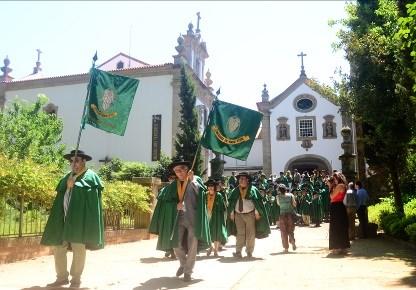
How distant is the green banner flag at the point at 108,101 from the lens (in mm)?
6594

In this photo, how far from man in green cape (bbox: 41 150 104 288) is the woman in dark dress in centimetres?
557

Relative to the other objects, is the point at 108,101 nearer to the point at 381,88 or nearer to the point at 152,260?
the point at 152,260

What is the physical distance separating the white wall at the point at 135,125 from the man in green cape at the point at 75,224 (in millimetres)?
24165

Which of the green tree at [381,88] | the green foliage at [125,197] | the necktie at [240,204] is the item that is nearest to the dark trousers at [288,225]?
the necktie at [240,204]

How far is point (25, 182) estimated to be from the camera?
808cm

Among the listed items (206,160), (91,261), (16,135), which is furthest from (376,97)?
(206,160)

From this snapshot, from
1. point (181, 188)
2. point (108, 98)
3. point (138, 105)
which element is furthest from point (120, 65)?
point (181, 188)

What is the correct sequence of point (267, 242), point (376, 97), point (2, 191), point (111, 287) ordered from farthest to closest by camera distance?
point (267, 242) → point (376, 97) → point (2, 191) → point (111, 287)

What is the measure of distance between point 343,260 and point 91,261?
486cm

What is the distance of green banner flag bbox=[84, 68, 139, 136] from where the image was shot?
6.59 metres

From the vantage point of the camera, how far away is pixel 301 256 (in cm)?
912

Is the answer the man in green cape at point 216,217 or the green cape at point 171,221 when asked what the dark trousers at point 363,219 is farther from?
the green cape at point 171,221

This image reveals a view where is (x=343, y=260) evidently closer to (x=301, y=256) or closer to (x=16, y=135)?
(x=301, y=256)

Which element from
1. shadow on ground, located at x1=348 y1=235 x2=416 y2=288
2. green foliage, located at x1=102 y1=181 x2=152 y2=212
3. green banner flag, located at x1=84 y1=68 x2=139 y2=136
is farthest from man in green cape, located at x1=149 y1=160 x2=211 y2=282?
green foliage, located at x1=102 y1=181 x2=152 y2=212
